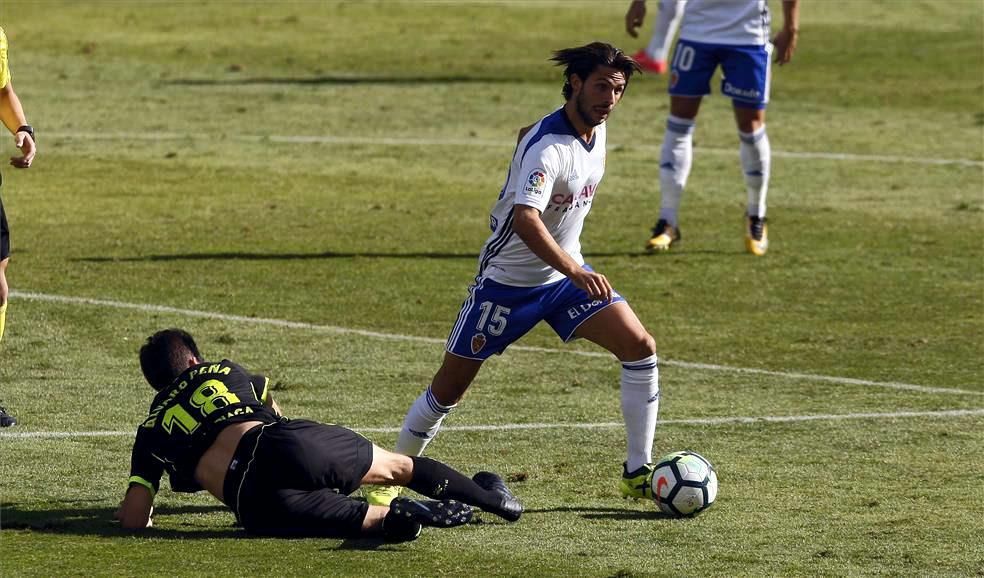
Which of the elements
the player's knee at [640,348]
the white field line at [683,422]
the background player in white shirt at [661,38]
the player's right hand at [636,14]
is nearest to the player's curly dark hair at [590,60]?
the player's knee at [640,348]

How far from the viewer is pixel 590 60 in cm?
876

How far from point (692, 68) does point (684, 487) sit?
25.1 ft

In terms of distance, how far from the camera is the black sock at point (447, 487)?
846 cm

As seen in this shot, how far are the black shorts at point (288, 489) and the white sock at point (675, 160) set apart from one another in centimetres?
828

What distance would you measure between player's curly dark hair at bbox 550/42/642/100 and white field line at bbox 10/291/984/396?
12.4 ft

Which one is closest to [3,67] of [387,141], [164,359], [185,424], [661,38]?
[164,359]

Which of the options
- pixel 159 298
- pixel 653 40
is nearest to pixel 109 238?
pixel 159 298

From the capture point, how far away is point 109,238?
16.5 metres

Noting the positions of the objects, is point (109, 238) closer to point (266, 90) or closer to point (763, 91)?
point (763, 91)

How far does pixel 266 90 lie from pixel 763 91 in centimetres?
1256

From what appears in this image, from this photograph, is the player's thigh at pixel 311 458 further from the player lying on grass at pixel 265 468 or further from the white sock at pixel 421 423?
the white sock at pixel 421 423

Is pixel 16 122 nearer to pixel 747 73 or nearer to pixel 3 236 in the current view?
pixel 3 236

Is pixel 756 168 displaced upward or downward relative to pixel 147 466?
downward

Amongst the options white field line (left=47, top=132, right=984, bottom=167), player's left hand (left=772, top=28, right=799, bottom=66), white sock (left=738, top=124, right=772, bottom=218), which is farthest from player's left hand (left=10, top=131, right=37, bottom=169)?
white field line (left=47, top=132, right=984, bottom=167)
